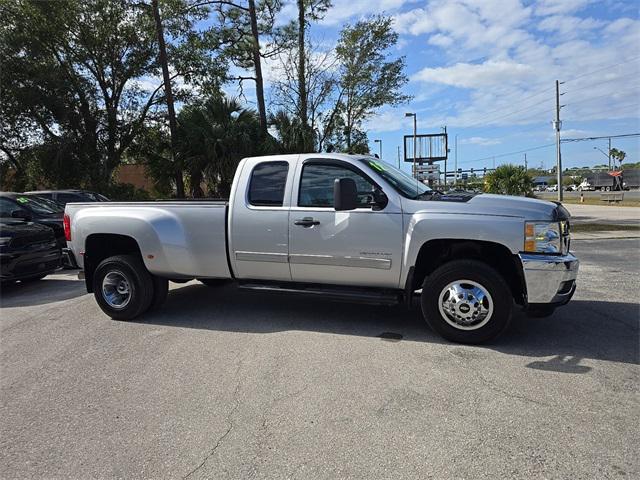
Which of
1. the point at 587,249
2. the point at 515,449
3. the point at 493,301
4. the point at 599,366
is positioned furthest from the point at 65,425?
the point at 587,249

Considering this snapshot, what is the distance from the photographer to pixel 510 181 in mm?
19734

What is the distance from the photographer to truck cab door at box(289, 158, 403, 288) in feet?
15.9

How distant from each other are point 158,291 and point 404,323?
3.16 metres

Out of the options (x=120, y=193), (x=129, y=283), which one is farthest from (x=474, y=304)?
(x=120, y=193)

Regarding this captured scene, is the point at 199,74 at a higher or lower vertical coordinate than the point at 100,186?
higher

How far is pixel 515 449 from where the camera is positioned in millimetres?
2879

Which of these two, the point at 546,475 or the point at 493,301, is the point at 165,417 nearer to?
the point at 546,475

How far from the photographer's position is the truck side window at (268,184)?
210 inches

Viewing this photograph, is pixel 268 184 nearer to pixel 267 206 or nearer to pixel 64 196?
pixel 267 206

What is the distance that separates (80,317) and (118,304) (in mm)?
681

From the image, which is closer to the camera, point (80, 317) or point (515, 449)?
point (515, 449)

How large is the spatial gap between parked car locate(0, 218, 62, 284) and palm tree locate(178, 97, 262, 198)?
8.50m

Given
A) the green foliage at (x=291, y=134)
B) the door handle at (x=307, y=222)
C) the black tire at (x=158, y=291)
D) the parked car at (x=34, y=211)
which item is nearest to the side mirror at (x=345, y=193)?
the door handle at (x=307, y=222)

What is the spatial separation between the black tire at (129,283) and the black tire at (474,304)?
3428 mm
